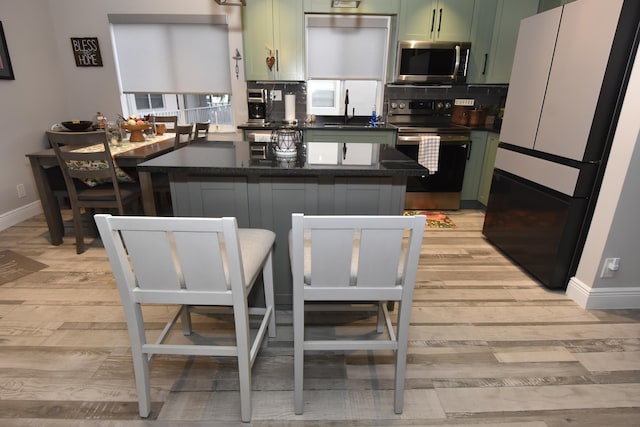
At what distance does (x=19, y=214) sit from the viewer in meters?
3.57

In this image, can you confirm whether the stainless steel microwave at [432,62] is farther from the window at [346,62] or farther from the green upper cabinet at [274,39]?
the green upper cabinet at [274,39]

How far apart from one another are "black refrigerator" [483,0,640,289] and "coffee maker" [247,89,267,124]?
261 cm

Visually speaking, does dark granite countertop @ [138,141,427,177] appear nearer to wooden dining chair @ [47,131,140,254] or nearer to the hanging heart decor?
wooden dining chair @ [47,131,140,254]

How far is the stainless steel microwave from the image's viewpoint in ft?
12.5

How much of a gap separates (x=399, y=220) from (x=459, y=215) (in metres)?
3.10

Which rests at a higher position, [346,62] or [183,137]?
[346,62]

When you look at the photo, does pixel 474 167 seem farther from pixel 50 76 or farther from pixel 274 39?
pixel 50 76

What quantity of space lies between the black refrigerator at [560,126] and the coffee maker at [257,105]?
2610mm

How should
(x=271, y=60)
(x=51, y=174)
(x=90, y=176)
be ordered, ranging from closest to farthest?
(x=90, y=176) < (x=51, y=174) < (x=271, y=60)

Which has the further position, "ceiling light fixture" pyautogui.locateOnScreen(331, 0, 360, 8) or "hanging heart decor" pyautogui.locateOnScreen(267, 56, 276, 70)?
"hanging heart decor" pyautogui.locateOnScreen(267, 56, 276, 70)

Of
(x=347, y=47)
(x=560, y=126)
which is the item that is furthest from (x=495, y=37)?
(x=560, y=126)

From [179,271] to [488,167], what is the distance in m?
3.57

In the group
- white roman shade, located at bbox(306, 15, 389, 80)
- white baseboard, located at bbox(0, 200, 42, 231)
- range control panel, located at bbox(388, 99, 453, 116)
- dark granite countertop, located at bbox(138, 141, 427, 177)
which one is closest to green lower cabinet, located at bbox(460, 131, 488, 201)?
range control panel, located at bbox(388, 99, 453, 116)

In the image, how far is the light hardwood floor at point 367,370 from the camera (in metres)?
1.46
